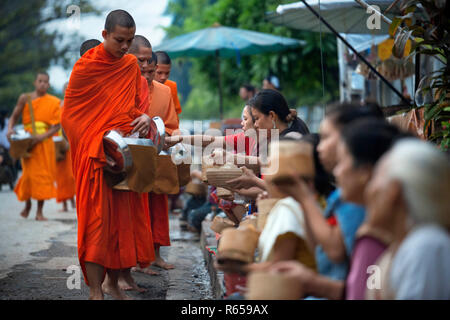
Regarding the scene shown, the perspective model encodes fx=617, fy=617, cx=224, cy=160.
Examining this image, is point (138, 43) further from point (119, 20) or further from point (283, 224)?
point (283, 224)

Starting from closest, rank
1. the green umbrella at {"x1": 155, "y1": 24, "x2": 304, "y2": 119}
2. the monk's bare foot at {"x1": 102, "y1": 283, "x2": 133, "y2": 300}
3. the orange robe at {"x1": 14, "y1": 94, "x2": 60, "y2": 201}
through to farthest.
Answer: the monk's bare foot at {"x1": 102, "y1": 283, "x2": 133, "y2": 300}, the orange robe at {"x1": 14, "y1": 94, "x2": 60, "y2": 201}, the green umbrella at {"x1": 155, "y1": 24, "x2": 304, "y2": 119}

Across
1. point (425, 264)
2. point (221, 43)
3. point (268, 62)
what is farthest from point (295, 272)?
point (268, 62)

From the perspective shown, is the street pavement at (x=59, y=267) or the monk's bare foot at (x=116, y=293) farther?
the street pavement at (x=59, y=267)

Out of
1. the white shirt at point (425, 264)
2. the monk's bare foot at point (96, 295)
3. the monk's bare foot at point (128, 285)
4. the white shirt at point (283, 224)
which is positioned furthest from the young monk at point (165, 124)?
the white shirt at point (425, 264)

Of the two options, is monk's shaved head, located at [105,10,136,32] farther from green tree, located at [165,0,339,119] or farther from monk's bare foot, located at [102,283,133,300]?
green tree, located at [165,0,339,119]

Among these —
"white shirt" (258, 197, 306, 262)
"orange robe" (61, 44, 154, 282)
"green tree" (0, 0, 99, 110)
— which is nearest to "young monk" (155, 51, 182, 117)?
"orange robe" (61, 44, 154, 282)

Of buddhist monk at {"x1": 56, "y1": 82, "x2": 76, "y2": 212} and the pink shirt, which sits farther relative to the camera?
buddhist monk at {"x1": 56, "y1": 82, "x2": 76, "y2": 212}

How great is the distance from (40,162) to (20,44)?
21236 mm

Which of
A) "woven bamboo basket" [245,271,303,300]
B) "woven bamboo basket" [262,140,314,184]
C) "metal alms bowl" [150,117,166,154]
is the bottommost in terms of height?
"woven bamboo basket" [245,271,303,300]

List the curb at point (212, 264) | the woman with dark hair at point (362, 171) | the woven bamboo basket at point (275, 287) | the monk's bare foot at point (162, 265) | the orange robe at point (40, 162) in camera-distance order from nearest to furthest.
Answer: the woman with dark hair at point (362, 171) → the woven bamboo basket at point (275, 287) → the curb at point (212, 264) → the monk's bare foot at point (162, 265) → the orange robe at point (40, 162)

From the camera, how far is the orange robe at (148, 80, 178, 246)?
5781mm

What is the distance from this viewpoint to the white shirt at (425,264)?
1931 millimetres

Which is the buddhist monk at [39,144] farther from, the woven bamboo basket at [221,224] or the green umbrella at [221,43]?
the woven bamboo basket at [221,224]

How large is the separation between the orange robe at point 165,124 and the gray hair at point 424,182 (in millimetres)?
4037
